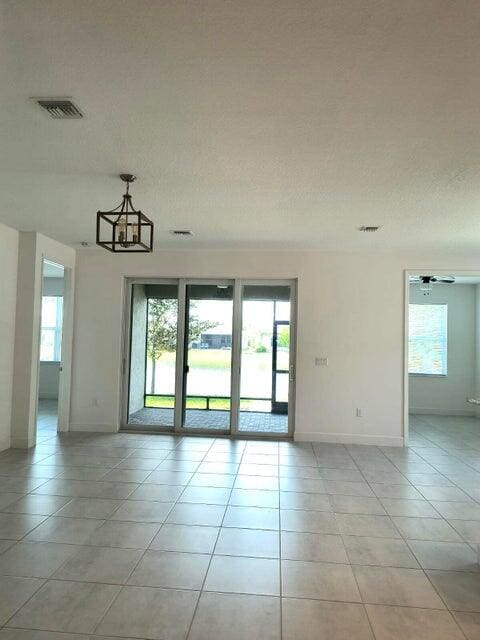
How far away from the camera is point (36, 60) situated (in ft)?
6.27

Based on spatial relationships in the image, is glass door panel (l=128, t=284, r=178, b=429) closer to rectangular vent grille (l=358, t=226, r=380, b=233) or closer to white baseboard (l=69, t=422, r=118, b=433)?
white baseboard (l=69, t=422, r=118, b=433)

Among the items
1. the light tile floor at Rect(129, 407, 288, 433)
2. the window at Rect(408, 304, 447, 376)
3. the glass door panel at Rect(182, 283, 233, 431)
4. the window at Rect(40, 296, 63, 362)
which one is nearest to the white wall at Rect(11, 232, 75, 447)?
the light tile floor at Rect(129, 407, 288, 433)

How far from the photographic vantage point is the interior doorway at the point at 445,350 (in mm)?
8242

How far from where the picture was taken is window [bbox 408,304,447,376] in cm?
842

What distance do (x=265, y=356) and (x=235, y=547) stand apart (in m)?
3.48

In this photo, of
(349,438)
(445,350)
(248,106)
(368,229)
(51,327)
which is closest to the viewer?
(248,106)

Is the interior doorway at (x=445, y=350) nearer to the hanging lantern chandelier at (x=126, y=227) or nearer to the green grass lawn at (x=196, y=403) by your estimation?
the green grass lawn at (x=196, y=403)

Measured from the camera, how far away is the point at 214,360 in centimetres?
616

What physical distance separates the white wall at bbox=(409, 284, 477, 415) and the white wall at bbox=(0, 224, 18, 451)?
23.0ft

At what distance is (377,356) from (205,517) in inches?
139

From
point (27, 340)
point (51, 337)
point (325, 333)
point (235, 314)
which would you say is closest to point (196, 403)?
point (235, 314)

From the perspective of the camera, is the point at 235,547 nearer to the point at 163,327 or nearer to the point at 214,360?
the point at 214,360

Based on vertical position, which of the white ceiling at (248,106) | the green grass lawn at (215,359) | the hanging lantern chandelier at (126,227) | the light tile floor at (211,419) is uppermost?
the white ceiling at (248,106)

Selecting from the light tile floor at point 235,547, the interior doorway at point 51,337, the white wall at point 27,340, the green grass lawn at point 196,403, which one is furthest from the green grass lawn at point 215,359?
the interior doorway at point 51,337
